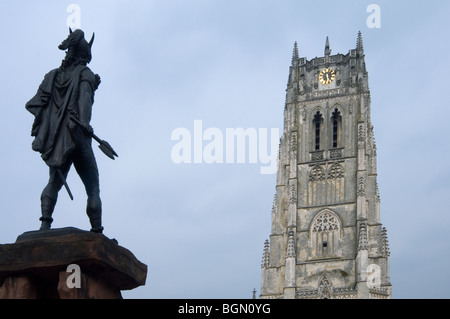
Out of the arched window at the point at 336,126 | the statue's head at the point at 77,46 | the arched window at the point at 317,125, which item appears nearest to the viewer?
the statue's head at the point at 77,46

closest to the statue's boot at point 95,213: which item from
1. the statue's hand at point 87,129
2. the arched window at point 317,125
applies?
the statue's hand at point 87,129

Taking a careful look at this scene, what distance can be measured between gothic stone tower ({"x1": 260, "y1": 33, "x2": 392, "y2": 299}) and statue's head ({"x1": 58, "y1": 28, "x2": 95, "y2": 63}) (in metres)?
47.5

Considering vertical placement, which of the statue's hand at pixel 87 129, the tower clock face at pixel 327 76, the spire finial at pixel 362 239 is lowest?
the statue's hand at pixel 87 129

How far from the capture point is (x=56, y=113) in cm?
827

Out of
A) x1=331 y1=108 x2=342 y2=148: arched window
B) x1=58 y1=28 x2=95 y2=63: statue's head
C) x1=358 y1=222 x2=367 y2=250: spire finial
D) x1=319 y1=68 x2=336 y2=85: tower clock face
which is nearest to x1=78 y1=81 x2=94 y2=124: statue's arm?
x1=58 y1=28 x2=95 y2=63: statue's head

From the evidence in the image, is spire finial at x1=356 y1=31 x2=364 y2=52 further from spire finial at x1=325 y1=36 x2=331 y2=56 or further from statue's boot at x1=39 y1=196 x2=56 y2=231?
statue's boot at x1=39 y1=196 x2=56 y2=231

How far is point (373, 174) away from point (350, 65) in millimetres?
9885

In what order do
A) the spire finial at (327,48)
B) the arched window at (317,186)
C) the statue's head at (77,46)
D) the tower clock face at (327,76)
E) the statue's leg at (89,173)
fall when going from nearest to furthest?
the statue's leg at (89,173), the statue's head at (77,46), the arched window at (317,186), the tower clock face at (327,76), the spire finial at (327,48)

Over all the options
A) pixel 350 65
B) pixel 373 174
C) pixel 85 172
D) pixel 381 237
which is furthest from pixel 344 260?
pixel 85 172

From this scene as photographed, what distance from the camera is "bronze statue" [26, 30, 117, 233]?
7.97 metres

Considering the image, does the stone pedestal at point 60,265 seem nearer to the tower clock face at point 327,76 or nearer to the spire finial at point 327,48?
the tower clock face at point 327,76

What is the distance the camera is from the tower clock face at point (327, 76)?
→ 216ft

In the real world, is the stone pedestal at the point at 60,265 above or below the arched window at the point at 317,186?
below
